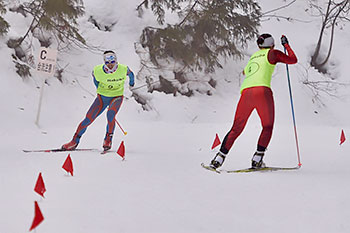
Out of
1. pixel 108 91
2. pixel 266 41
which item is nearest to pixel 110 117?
pixel 108 91

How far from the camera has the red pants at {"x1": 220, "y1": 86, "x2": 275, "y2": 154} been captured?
461cm

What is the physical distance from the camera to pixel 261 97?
462 cm

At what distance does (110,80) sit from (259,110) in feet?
7.74

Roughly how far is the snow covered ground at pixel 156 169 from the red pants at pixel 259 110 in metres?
0.45

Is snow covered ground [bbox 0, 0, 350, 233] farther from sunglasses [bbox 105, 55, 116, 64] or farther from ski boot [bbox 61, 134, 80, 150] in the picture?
sunglasses [bbox 105, 55, 116, 64]

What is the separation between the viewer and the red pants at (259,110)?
4.61 meters

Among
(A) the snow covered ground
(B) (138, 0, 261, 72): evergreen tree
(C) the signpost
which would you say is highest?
(B) (138, 0, 261, 72): evergreen tree

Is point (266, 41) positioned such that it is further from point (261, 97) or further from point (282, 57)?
point (261, 97)

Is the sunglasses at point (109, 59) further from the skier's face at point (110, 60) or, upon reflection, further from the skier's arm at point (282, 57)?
the skier's arm at point (282, 57)

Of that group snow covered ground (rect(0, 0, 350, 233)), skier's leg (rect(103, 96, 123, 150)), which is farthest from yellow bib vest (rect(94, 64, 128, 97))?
snow covered ground (rect(0, 0, 350, 233))

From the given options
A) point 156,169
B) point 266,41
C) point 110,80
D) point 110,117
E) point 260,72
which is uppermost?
point 266,41

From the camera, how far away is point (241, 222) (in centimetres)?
270

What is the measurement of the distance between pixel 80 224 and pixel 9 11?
9.39m

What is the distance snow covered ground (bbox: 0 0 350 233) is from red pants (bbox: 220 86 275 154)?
0.45 metres
